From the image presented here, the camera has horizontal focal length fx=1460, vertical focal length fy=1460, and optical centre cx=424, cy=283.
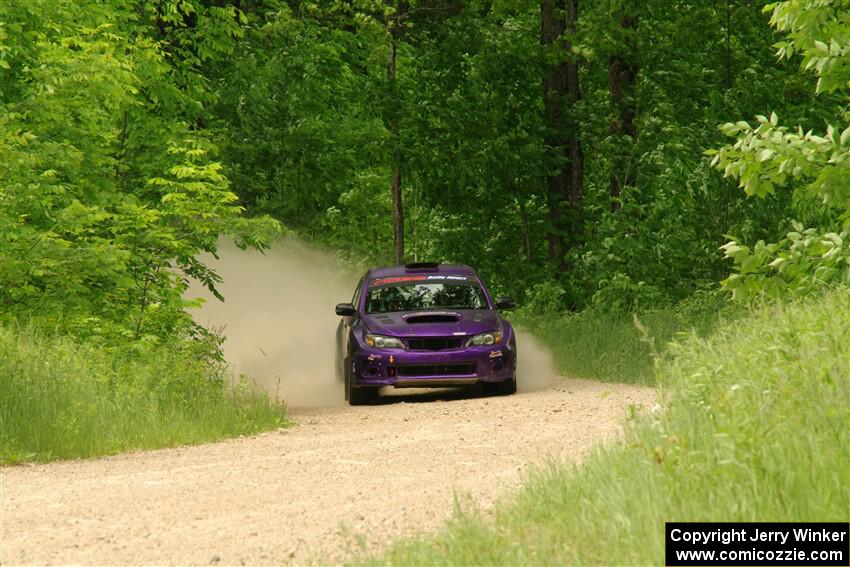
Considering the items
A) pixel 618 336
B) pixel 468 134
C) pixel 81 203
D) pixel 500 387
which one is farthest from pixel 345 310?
pixel 468 134

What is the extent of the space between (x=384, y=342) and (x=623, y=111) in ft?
48.2

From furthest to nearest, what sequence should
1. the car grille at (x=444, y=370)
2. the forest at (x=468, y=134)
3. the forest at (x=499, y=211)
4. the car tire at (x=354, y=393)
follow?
the forest at (x=468, y=134) → the car tire at (x=354, y=393) → the car grille at (x=444, y=370) → the forest at (x=499, y=211)

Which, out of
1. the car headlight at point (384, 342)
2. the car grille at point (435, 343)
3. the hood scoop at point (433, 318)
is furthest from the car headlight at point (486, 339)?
the car headlight at point (384, 342)

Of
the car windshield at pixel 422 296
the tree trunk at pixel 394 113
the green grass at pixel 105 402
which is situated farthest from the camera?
the tree trunk at pixel 394 113

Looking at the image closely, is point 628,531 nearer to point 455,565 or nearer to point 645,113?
point 455,565

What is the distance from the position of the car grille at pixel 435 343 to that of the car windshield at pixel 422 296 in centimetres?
110

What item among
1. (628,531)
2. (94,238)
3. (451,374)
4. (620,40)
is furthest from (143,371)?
(620,40)

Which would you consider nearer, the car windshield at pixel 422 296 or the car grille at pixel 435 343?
the car grille at pixel 435 343

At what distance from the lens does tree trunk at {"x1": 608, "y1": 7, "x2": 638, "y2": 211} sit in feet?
98.7

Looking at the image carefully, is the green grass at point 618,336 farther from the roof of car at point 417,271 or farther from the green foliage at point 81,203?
the green foliage at point 81,203

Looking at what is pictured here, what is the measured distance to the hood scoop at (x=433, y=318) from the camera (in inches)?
747

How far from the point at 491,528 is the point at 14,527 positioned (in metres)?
3.16

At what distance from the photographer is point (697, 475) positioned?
25.0 feet

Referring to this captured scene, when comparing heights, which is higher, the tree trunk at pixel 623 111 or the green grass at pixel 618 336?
the tree trunk at pixel 623 111
